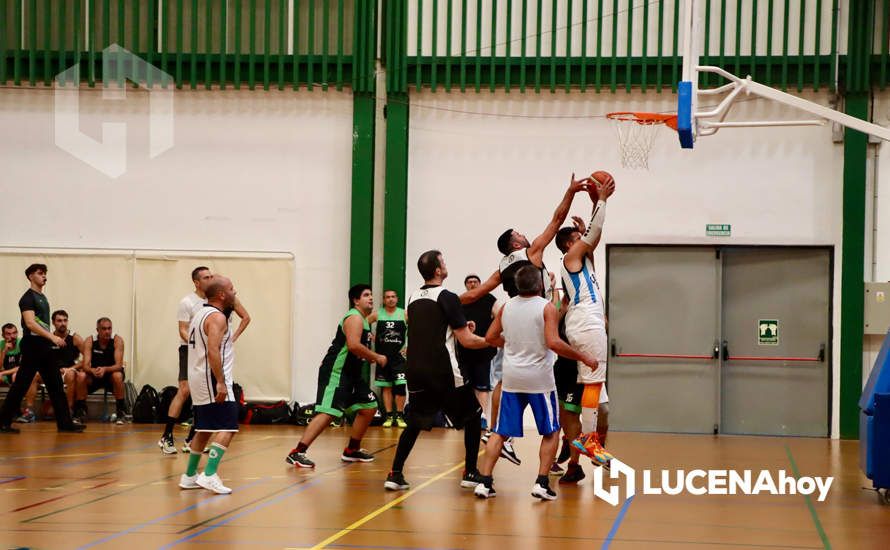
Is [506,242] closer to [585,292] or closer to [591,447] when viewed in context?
[585,292]

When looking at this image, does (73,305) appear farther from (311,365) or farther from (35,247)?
(311,365)

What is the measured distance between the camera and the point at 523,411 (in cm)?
775

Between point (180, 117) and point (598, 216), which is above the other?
point (180, 117)

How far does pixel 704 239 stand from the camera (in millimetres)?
14836

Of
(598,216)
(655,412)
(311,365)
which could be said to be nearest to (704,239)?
(655,412)

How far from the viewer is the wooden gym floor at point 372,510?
635 centimetres

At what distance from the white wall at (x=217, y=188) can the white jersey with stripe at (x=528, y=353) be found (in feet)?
25.0

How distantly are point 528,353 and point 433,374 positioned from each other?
2.62ft

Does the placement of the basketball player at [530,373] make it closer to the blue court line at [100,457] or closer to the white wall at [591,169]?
the blue court line at [100,457]

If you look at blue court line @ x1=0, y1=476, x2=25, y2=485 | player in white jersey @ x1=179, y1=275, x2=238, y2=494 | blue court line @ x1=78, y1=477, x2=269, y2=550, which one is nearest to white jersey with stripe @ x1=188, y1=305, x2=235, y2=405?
player in white jersey @ x1=179, y1=275, x2=238, y2=494

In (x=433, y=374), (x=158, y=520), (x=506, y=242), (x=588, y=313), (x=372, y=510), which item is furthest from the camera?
(x=506, y=242)

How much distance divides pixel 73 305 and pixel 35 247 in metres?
0.99

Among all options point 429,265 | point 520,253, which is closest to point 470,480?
point 429,265

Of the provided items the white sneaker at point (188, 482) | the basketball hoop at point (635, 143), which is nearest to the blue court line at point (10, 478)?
the white sneaker at point (188, 482)
